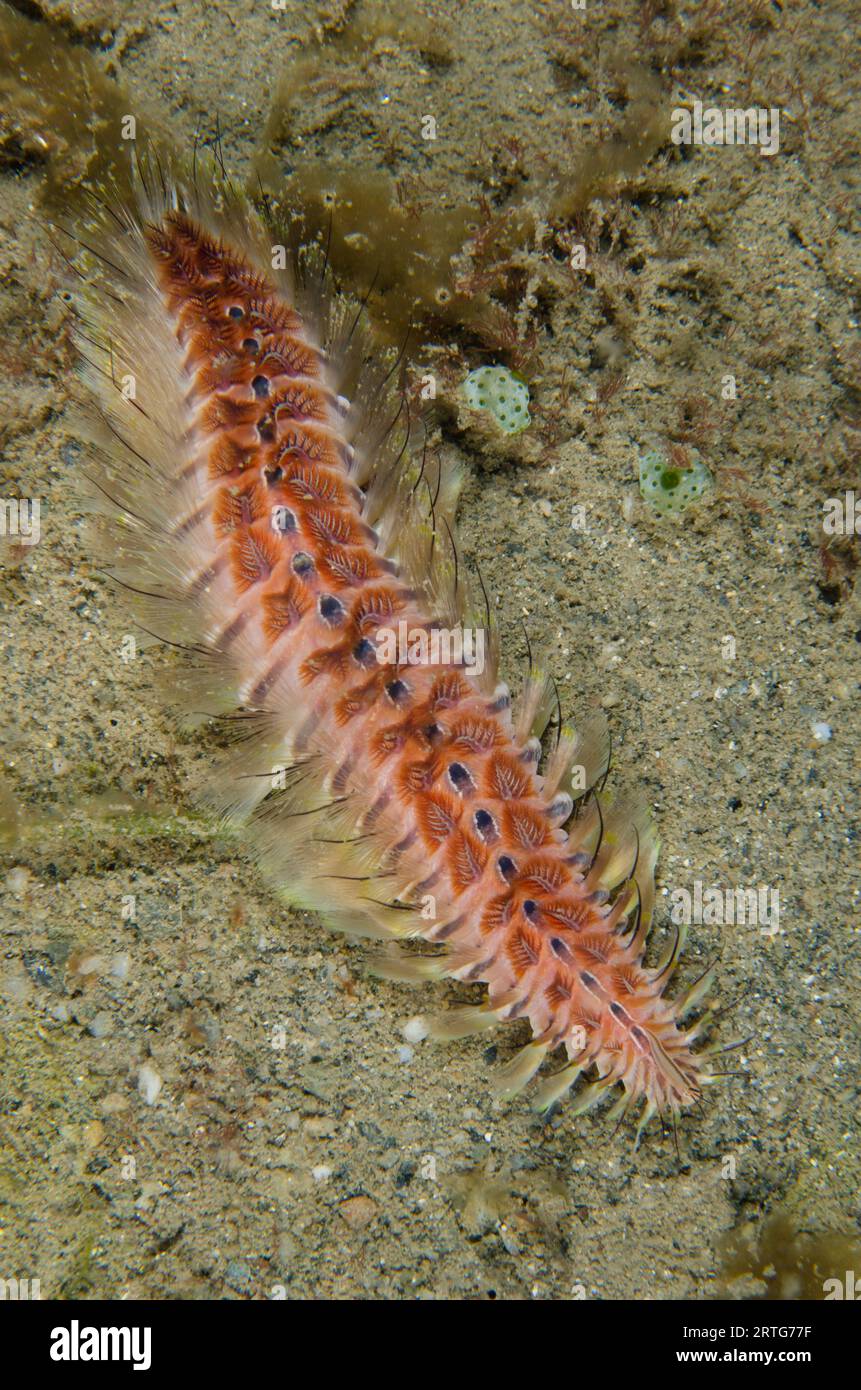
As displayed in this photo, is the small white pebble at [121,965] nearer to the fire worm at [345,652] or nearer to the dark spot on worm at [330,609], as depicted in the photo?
the fire worm at [345,652]

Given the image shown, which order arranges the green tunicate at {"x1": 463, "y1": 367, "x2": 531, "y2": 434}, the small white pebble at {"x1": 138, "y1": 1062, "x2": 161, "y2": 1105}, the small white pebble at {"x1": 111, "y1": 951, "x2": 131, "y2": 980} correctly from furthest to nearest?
1. the green tunicate at {"x1": 463, "y1": 367, "x2": 531, "y2": 434}
2. the small white pebble at {"x1": 111, "y1": 951, "x2": 131, "y2": 980}
3. the small white pebble at {"x1": 138, "y1": 1062, "x2": 161, "y2": 1105}

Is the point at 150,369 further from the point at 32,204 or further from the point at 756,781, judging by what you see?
the point at 756,781

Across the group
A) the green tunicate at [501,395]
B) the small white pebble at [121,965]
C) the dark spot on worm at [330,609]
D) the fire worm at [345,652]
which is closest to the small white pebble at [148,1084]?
the small white pebble at [121,965]

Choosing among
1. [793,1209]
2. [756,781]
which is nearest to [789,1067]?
[793,1209]

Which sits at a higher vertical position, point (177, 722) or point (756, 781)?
point (177, 722)

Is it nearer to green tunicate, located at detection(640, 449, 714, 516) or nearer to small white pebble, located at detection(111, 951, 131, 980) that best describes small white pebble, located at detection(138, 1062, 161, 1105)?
small white pebble, located at detection(111, 951, 131, 980)

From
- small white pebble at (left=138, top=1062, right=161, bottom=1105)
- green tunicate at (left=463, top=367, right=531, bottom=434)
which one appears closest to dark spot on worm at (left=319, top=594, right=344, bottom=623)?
green tunicate at (left=463, top=367, right=531, bottom=434)

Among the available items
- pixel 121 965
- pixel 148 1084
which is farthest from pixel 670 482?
pixel 148 1084
